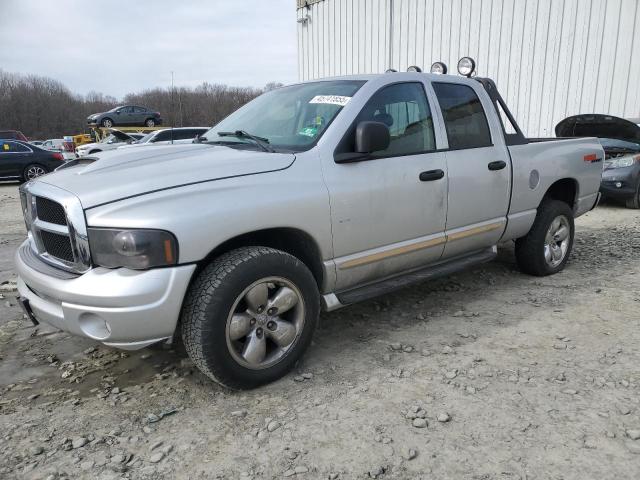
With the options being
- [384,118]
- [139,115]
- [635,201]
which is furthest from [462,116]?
[139,115]

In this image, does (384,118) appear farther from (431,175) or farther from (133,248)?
(133,248)

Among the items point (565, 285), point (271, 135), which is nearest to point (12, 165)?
point (271, 135)

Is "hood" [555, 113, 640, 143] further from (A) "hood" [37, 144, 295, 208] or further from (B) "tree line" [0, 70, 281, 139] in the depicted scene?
(B) "tree line" [0, 70, 281, 139]

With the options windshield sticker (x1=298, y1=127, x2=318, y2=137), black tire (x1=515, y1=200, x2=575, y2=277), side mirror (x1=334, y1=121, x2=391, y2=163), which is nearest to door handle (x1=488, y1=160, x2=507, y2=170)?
black tire (x1=515, y1=200, x2=575, y2=277)

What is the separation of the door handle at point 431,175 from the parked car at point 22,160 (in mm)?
14579

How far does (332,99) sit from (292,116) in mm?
311

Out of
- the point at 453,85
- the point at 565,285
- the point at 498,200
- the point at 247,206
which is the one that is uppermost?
the point at 453,85

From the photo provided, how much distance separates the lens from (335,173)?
9.98 feet

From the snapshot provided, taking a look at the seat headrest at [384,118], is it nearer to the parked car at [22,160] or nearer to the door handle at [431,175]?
the door handle at [431,175]

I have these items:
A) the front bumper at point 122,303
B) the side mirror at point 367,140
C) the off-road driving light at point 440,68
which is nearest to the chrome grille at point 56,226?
the front bumper at point 122,303

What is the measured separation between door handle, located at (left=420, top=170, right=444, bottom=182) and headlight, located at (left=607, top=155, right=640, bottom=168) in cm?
723

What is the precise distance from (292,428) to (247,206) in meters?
1.17

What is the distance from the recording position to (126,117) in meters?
29.4

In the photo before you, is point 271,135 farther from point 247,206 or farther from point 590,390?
point 590,390
